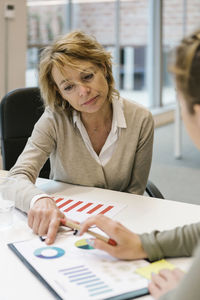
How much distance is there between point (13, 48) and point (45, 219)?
265 cm

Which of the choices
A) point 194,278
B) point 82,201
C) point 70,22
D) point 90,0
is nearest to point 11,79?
point 70,22

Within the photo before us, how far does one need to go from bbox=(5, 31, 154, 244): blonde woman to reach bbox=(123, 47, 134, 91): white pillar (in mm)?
4861

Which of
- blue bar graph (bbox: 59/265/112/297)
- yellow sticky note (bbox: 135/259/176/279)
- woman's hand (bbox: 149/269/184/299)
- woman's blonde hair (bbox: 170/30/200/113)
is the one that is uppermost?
woman's blonde hair (bbox: 170/30/200/113)

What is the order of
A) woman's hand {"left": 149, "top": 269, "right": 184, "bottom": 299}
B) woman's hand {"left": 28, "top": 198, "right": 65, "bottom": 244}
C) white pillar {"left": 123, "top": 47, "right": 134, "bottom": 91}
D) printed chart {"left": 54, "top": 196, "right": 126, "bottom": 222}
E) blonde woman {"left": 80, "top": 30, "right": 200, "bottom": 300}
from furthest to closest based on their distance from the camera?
white pillar {"left": 123, "top": 47, "right": 134, "bottom": 91}, printed chart {"left": 54, "top": 196, "right": 126, "bottom": 222}, woman's hand {"left": 28, "top": 198, "right": 65, "bottom": 244}, woman's hand {"left": 149, "top": 269, "right": 184, "bottom": 299}, blonde woman {"left": 80, "top": 30, "right": 200, "bottom": 300}

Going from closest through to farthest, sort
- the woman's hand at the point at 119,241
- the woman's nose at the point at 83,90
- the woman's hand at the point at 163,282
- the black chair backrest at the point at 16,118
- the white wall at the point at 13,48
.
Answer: the woman's hand at the point at 163,282
the woman's hand at the point at 119,241
the woman's nose at the point at 83,90
the black chair backrest at the point at 16,118
the white wall at the point at 13,48

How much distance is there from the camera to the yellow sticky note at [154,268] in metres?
1.01

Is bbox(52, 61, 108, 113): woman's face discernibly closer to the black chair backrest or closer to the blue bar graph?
the black chair backrest

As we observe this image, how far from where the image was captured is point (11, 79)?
3.66 meters

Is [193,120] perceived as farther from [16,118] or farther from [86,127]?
[16,118]

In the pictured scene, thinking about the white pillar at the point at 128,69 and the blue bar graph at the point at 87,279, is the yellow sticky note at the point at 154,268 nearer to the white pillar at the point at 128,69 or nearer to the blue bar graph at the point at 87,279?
the blue bar graph at the point at 87,279

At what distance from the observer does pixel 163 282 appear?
0.94 metres

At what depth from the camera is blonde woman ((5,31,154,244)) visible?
68.1 inches

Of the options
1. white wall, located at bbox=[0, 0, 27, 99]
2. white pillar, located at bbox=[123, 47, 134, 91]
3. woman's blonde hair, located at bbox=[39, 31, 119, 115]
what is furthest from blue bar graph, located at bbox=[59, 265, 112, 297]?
white pillar, located at bbox=[123, 47, 134, 91]

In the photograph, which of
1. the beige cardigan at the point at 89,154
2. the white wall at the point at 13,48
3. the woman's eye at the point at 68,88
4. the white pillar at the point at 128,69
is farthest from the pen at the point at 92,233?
the white pillar at the point at 128,69
